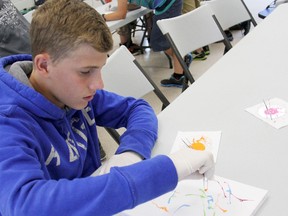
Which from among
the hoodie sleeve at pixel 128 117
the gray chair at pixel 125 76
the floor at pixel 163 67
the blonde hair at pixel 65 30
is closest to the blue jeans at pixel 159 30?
the floor at pixel 163 67

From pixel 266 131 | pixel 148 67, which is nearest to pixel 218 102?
pixel 266 131

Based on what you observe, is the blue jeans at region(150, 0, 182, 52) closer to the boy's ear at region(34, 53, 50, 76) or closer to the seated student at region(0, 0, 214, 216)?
the seated student at region(0, 0, 214, 216)

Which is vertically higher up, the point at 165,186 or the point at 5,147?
Result: the point at 5,147

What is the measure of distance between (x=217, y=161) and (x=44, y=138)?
0.44 metres

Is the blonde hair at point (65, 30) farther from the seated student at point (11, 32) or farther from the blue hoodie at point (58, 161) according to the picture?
the seated student at point (11, 32)

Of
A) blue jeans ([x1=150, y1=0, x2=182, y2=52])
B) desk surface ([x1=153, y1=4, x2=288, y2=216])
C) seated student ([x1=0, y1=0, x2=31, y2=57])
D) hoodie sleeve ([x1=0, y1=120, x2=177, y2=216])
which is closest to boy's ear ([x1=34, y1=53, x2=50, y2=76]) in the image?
hoodie sleeve ([x1=0, y1=120, x2=177, y2=216])

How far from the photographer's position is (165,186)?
0.66m

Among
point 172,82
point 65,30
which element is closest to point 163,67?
point 172,82

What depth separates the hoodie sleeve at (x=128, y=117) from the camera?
0.93 m

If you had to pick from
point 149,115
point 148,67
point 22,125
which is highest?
point 22,125

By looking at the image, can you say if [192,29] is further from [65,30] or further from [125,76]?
[65,30]

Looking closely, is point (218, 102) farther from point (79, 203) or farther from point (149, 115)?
point (79, 203)

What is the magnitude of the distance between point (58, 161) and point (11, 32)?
2.93 feet

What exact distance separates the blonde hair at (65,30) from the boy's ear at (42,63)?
0.6 inches
